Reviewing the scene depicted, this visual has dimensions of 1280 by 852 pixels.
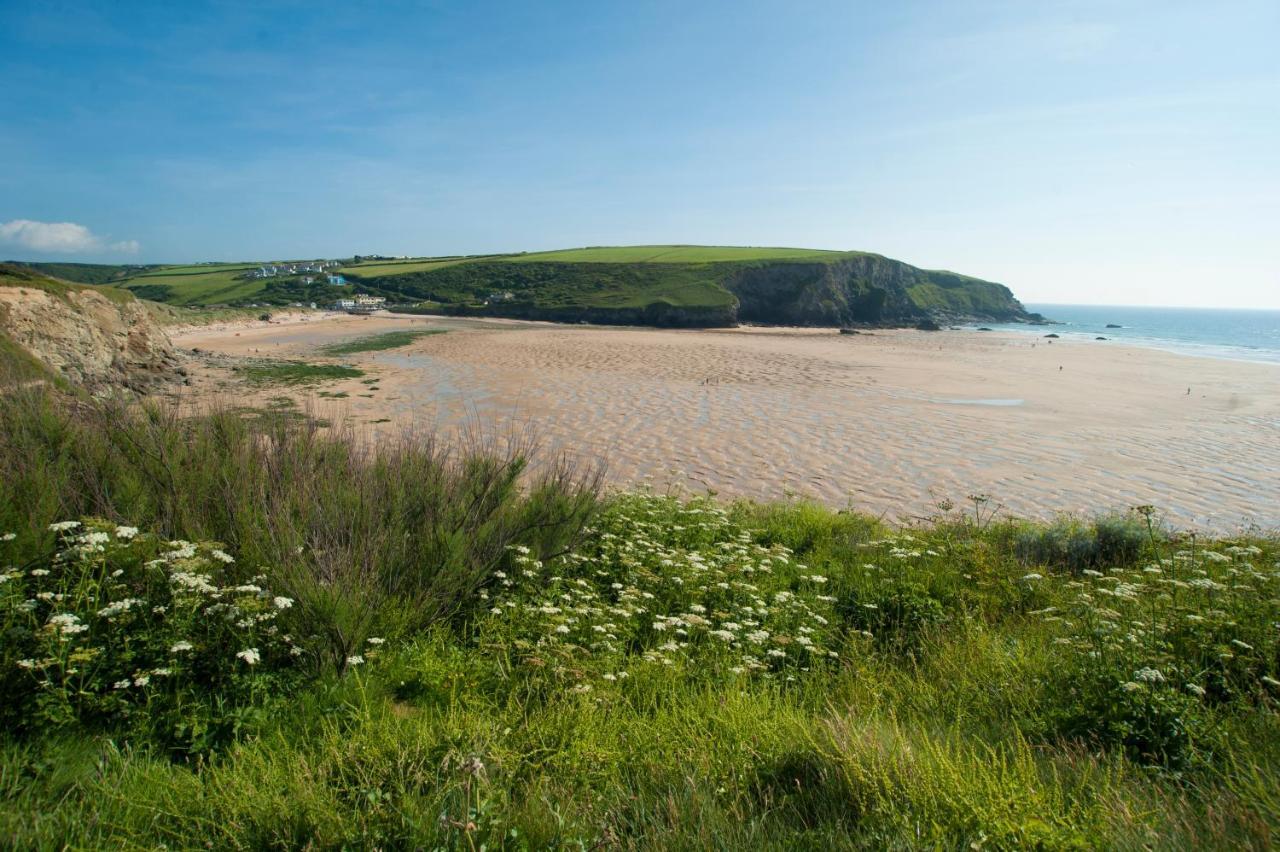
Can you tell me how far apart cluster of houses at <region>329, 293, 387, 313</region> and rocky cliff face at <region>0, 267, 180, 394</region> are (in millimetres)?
57601

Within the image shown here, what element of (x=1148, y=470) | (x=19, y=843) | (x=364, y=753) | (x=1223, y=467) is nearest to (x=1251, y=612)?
(x=364, y=753)

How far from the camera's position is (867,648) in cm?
481

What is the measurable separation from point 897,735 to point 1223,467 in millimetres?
15793

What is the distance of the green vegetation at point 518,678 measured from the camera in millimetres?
2498

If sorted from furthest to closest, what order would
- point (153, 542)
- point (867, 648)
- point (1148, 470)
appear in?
point (1148, 470), point (867, 648), point (153, 542)

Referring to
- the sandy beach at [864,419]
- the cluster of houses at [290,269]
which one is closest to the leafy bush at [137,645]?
the sandy beach at [864,419]

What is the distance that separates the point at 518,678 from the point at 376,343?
1430 inches

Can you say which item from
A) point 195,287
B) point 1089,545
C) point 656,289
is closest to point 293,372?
point 1089,545

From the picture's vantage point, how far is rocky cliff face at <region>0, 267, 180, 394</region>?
13070 mm

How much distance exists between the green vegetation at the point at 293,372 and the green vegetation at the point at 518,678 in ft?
51.2

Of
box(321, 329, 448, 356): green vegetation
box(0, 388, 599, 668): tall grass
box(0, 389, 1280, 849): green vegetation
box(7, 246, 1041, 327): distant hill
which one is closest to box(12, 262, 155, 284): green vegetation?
box(7, 246, 1041, 327): distant hill

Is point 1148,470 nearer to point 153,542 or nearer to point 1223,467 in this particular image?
point 1223,467

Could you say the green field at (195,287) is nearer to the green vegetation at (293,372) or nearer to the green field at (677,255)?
the green field at (677,255)

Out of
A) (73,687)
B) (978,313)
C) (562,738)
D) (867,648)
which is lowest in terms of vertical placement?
(867,648)
